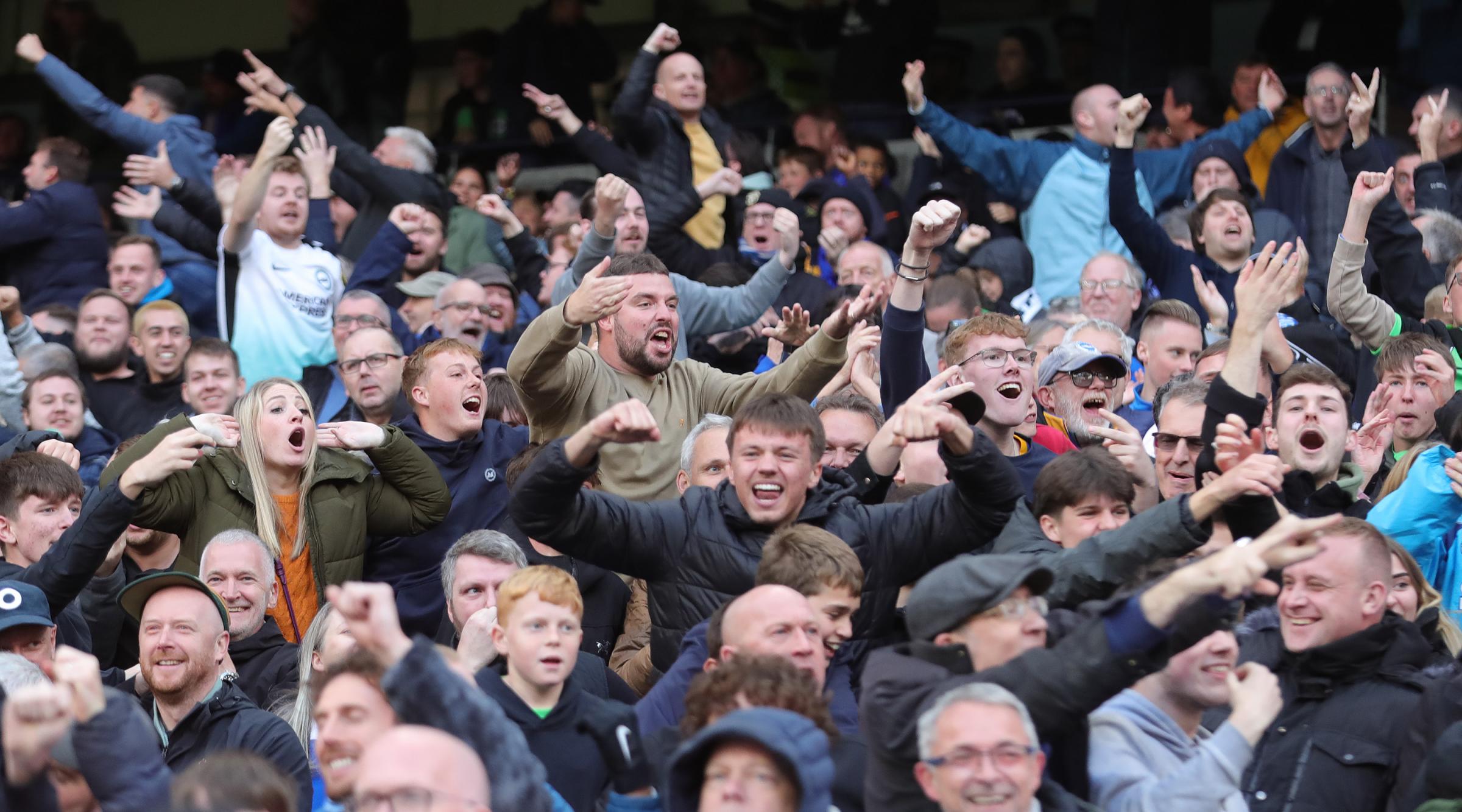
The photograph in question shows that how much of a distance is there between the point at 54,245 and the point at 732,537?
698 cm

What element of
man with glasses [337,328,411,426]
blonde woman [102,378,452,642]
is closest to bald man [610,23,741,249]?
man with glasses [337,328,411,426]

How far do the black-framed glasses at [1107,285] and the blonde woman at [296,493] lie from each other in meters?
3.55

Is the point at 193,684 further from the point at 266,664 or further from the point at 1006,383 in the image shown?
the point at 1006,383

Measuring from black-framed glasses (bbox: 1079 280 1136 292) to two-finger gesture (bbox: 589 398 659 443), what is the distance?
4504mm

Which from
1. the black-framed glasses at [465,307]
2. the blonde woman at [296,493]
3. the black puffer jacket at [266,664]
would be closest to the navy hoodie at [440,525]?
the blonde woman at [296,493]

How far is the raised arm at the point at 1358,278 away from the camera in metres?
8.07

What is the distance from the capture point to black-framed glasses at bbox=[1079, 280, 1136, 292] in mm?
9344

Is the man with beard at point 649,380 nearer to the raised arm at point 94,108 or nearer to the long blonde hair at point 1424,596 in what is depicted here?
the long blonde hair at point 1424,596

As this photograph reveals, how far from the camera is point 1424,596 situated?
5855 millimetres

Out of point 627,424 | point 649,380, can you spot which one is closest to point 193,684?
point 627,424

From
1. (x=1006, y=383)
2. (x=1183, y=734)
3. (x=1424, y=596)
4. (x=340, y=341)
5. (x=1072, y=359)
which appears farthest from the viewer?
(x=340, y=341)

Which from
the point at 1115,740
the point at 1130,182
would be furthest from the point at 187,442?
the point at 1130,182

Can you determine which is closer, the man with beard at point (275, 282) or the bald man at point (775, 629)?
the bald man at point (775, 629)

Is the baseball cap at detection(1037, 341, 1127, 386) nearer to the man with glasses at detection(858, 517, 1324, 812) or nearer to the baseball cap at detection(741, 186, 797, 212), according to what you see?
the man with glasses at detection(858, 517, 1324, 812)
